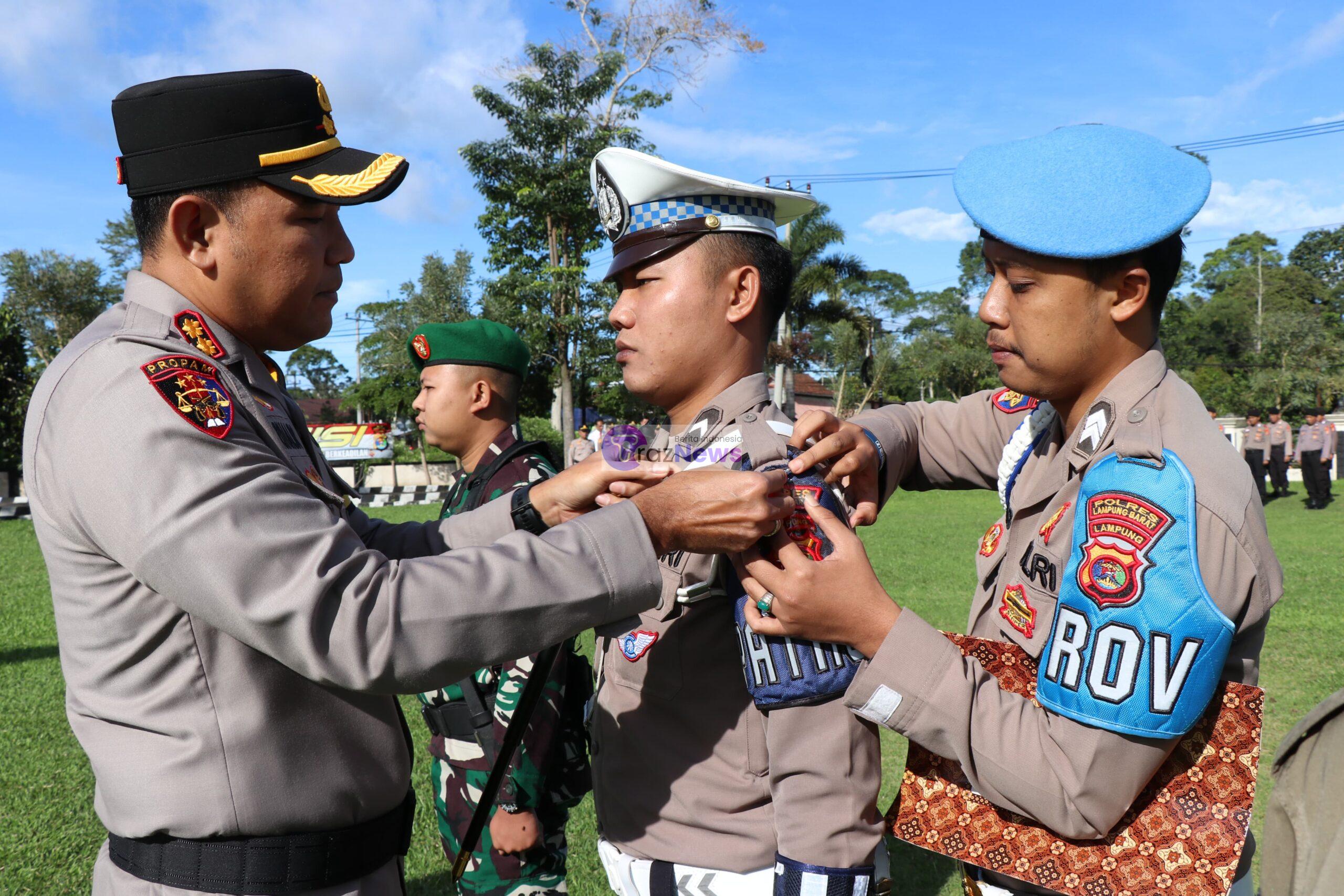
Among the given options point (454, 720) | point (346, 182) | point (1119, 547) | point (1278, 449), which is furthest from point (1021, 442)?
point (1278, 449)

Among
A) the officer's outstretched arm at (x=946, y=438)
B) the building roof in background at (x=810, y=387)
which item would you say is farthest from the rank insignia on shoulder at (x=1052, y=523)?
the building roof in background at (x=810, y=387)

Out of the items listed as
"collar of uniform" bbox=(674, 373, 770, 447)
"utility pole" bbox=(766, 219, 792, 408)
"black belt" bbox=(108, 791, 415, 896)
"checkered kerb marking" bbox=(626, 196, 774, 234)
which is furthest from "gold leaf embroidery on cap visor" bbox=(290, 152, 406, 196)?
"utility pole" bbox=(766, 219, 792, 408)

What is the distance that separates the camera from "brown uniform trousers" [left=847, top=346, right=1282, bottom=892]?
4.51ft

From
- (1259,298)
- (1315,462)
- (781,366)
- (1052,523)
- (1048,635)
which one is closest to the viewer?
(1048,635)

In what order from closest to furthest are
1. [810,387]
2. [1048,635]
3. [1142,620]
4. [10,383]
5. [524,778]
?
1. [1142,620]
2. [1048,635]
3. [524,778]
4. [10,383]
5. [810,387]

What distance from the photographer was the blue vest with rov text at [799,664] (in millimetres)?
1627

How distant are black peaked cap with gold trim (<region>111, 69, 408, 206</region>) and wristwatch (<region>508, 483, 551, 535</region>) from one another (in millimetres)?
821

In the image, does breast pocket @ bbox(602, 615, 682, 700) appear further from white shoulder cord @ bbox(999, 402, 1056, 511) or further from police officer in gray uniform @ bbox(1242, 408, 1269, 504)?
police officer in gray uniform @ bbox(1242, 408, 1269, 504)

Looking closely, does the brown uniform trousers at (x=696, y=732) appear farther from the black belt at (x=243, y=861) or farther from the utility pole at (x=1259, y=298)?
the utility pole at (x=1259, y=298)

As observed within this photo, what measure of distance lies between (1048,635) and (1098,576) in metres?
0.22

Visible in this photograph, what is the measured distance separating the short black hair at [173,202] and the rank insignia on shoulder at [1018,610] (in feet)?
5.61

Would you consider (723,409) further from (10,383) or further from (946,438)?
(10,383)

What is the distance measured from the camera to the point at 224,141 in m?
1.76

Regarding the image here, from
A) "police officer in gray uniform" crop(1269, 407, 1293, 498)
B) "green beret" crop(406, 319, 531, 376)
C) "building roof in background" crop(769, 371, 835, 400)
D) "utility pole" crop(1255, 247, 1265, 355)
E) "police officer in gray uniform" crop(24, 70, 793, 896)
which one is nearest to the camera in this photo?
"police officer in gray uniform" crop(24, 70, 793, 896)
